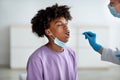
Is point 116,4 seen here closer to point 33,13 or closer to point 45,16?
point 45,16

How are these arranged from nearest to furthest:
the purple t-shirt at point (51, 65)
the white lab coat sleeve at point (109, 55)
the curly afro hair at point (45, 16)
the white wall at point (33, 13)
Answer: the purple t-shirt at point (51, 65) < the curly afro hair at point (45, 16) < the white lab coat sleeve at point (109, 55) < the white wall at point (33, 13)

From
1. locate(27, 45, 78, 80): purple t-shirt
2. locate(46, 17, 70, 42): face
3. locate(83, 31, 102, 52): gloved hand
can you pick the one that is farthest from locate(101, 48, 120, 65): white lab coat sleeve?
locate(46, 17, 70, 42): face

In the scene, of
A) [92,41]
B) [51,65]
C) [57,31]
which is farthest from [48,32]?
[92,41]

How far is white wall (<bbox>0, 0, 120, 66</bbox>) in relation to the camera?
5.42 m

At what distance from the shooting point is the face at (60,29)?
1751 mm

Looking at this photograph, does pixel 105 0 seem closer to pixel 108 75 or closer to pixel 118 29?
pixel 118 29

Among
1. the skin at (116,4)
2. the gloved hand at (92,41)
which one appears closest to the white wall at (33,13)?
the gloved hand at (92,41)

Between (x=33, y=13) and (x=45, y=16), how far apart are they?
3.81 metres

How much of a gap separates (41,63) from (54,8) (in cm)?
41

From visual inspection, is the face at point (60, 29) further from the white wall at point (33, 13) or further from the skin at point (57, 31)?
the white wall at point (33, 13)

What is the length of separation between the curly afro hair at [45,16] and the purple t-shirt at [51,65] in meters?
0.15

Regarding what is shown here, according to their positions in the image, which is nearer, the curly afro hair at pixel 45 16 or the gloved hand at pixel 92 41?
the curly afro hair at pixel 45 16

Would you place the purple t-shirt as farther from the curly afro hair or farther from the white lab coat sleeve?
the white lab coat sleeve

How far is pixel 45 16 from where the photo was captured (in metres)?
1.75
